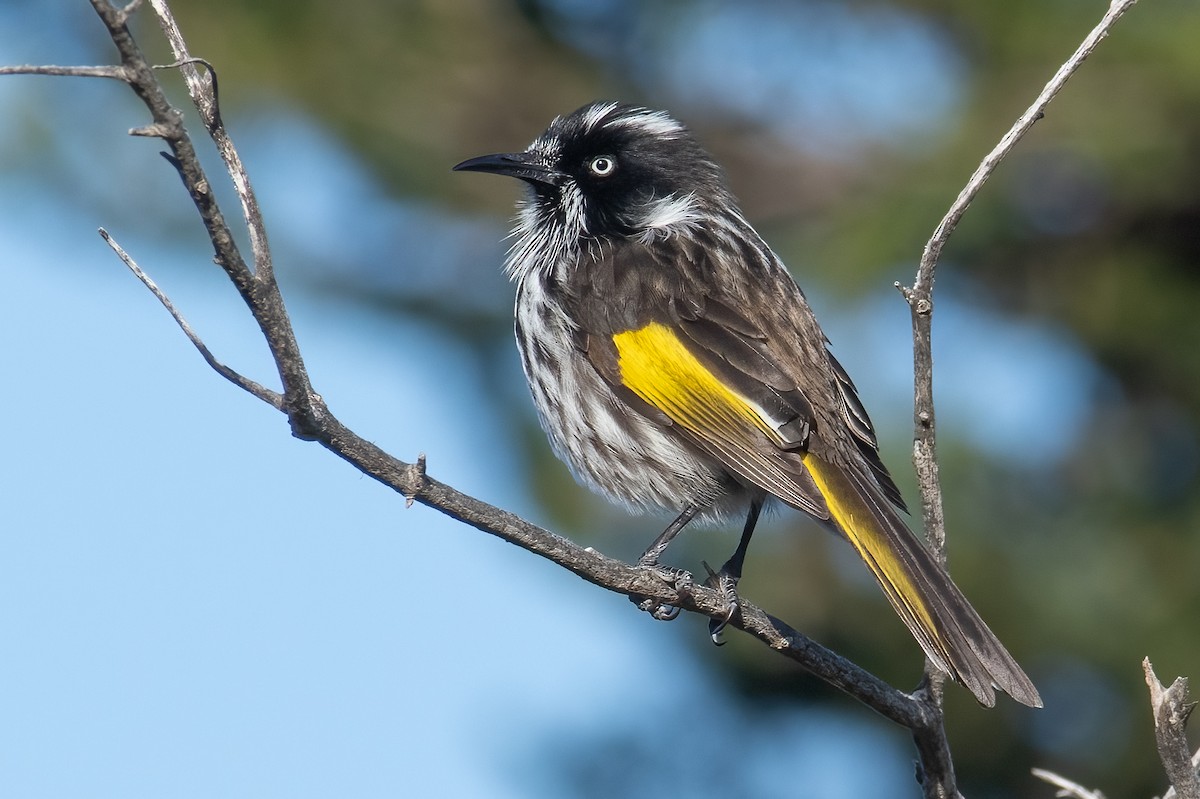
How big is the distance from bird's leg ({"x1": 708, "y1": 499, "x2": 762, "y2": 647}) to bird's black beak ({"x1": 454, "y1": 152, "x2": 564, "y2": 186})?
1.49 meters

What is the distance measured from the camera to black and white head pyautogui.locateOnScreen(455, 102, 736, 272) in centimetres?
554

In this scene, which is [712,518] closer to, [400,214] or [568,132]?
[568,132]

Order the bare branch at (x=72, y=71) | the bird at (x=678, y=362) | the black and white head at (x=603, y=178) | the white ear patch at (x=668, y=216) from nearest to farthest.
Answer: the bare branch at (x=72, y=71) < the bird at (x=678, y=362) < the white ear patch at (x=668, y=216) < the black and white head at (x=603, y=178)

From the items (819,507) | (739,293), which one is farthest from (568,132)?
(819,507)

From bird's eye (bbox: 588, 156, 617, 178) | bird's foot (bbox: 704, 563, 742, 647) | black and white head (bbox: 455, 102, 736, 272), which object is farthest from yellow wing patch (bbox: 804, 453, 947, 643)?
bird's eye (bbox: 588, 156, 617, 178)

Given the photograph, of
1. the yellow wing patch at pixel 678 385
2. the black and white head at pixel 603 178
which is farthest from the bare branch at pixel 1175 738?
the black and white head at pixel 603 178

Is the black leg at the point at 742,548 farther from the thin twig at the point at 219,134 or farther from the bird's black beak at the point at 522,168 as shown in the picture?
the thin twig at the point at 219,134

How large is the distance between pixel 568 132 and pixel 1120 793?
4368 millimetres

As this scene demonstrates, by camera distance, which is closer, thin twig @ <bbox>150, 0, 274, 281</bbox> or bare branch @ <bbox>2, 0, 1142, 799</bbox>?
bare branch @ <bbox>2, 0, 1142, 799</bbox>

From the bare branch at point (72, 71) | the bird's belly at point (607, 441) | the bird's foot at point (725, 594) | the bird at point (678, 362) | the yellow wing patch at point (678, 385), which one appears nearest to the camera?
the bare branch at point (72, 71)

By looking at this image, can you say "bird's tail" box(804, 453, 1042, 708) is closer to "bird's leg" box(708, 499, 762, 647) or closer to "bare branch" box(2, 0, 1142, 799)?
"bare branch" box(2, 0, 1142, 799)

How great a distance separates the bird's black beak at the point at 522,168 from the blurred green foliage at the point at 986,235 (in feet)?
6.33

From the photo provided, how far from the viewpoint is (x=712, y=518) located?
509 cm

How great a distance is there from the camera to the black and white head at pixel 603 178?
5535 millimetres
